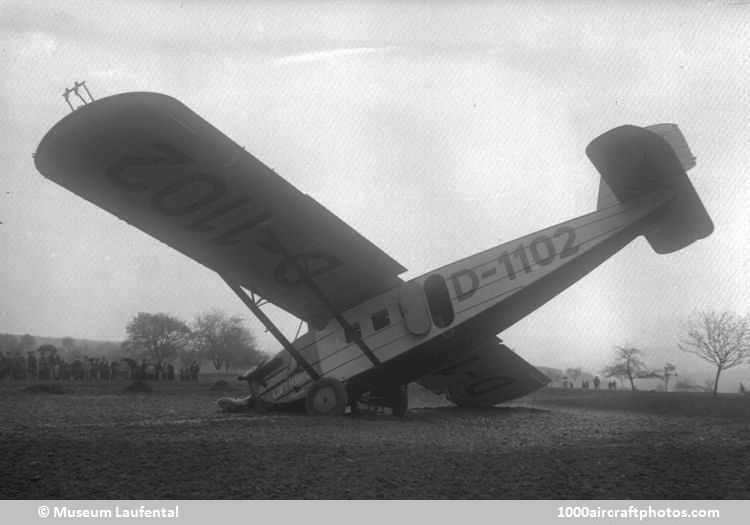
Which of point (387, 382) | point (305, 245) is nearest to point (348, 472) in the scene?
point (305, 245)

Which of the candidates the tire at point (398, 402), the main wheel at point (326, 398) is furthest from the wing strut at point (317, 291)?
the tire at point (398, 402)

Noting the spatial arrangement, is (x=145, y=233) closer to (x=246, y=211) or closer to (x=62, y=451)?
(x=246, y=211)

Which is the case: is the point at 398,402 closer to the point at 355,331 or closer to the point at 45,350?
the point at 355,331

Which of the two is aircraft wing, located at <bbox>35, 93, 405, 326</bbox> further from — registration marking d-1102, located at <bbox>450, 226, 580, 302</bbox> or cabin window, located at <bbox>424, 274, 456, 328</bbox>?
registration marking d-1102, located at <bbox>450, 226, 580, 302</bbox>

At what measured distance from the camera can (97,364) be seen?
1442 inches

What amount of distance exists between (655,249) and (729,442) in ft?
12.7

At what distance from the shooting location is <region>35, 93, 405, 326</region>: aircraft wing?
641 cm

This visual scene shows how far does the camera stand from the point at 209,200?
806 cm

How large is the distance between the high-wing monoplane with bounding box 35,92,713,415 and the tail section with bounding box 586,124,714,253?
0.02 m

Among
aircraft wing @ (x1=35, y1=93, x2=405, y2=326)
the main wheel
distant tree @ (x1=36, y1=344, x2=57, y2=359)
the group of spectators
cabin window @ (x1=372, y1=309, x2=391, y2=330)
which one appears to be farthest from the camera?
distant tree @ (x1=36, y1=344, x2=57, y2=359)

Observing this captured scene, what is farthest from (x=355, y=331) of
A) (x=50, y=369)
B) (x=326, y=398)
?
(x=50, y=369)

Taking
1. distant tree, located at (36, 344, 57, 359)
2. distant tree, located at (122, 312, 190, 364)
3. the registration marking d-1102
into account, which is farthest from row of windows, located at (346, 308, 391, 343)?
distant tree, located at (122, 312, 190, 364)

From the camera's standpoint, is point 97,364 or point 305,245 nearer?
point 305,245

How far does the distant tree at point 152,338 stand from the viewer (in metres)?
85.9
